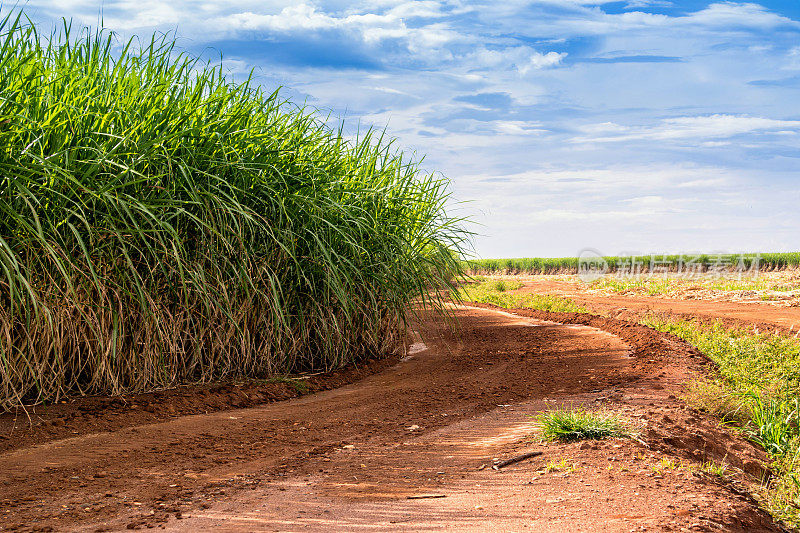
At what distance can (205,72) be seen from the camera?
470 cm

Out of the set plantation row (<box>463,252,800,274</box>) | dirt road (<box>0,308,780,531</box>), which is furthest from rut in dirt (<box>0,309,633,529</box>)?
plantation row (<box>463,252,800,274</box>)

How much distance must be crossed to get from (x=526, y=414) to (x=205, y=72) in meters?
3.47

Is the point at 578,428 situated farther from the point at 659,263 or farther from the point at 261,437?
the point at 659,263

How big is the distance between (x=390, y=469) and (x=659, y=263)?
29124 mm

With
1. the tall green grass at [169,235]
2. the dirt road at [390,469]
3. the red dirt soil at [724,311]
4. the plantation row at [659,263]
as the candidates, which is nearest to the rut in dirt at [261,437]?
the dirt road at [390,469]

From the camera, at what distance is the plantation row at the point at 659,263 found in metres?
26.4

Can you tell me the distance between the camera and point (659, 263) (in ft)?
95.5

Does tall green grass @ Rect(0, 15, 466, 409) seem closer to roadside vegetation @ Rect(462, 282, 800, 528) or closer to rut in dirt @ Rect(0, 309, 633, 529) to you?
rut in dirt @ Rect(0, 309, 633, 529)

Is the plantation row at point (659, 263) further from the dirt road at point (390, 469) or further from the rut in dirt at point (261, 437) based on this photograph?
the dirt road at point (390, 469)

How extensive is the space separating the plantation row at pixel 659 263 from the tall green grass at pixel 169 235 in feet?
68.7

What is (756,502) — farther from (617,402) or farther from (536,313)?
(536,313)

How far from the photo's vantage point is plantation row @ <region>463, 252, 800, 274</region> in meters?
26.4

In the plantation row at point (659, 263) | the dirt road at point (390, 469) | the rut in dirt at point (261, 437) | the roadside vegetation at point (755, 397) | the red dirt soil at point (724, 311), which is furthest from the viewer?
the plantation row at point (659, 263)

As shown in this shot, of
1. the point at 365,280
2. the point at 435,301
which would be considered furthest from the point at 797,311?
the point at 365,280
